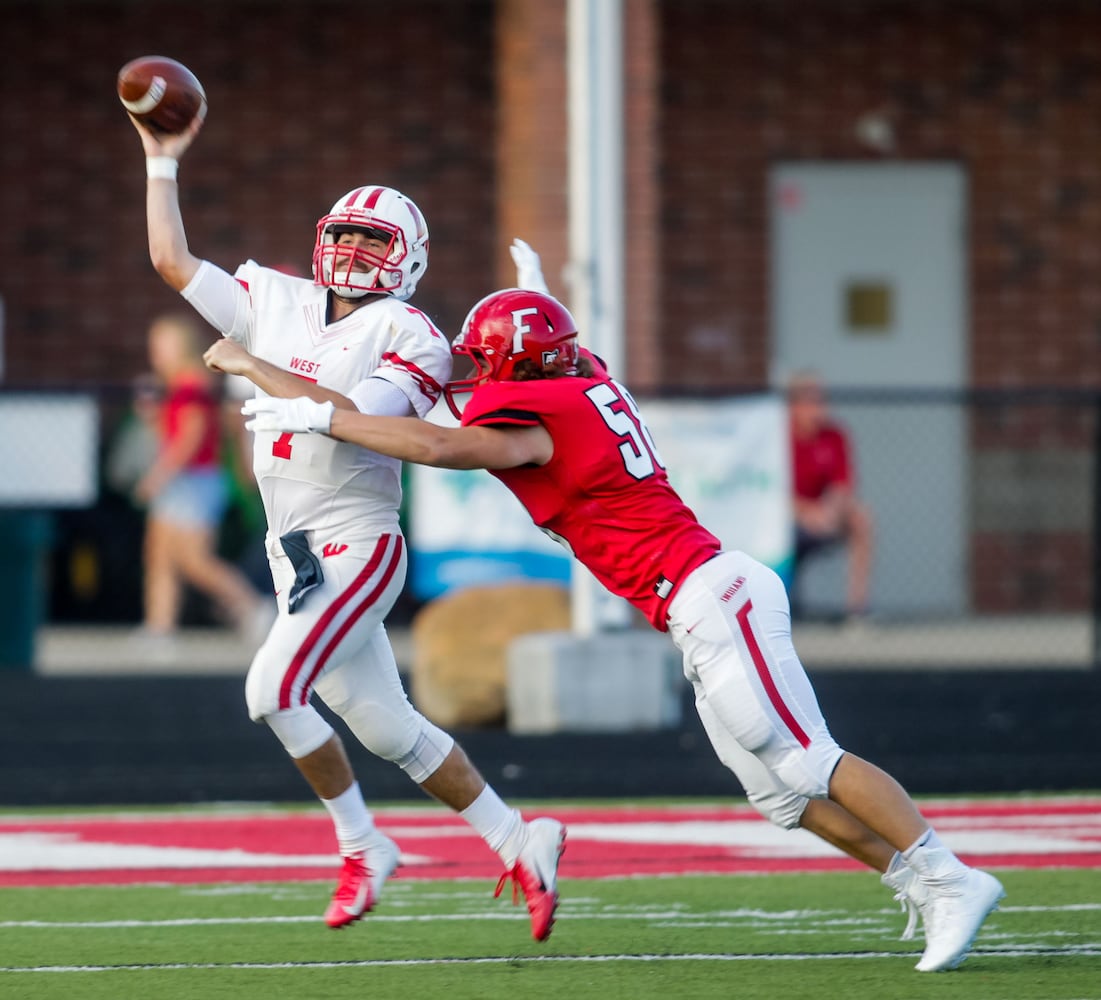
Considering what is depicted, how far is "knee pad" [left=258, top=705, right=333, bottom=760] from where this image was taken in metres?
5.62

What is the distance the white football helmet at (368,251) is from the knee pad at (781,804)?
167 cm

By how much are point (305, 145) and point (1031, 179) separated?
212 inches

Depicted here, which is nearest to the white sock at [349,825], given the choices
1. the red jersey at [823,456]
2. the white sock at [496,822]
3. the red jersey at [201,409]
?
the white sock at [496,822]

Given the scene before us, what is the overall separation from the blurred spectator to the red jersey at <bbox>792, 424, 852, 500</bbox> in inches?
135

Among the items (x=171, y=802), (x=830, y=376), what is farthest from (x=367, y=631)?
(x=830, y=376)

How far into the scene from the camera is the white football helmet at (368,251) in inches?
224

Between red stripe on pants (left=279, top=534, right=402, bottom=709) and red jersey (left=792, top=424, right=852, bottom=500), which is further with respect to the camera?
red jersey (left=792, top=424, right=852, bottom=500)

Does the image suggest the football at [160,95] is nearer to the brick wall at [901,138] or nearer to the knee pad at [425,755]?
the knee pad at [425,755]

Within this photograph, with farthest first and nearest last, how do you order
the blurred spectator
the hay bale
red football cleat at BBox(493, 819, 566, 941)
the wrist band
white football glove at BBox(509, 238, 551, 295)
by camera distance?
the blurred spectator
the hay bale
white football glove at BBox(509, 238, 551, 295)
the wrist band
red football cleat at BBox(493, 819, 566, 941)

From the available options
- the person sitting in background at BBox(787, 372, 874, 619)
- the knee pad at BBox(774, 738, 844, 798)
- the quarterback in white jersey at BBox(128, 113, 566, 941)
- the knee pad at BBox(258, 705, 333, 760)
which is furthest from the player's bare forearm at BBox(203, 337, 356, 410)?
the person sitting in background at BBox(787, 372, 874, 619)

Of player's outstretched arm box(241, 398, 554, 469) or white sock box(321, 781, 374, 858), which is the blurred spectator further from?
player's outstretched arm box(241, 398, 554, 469)

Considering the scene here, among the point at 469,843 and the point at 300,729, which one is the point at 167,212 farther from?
the point at 469,843

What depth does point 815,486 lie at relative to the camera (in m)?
13.4

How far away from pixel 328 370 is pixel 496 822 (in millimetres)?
1286
